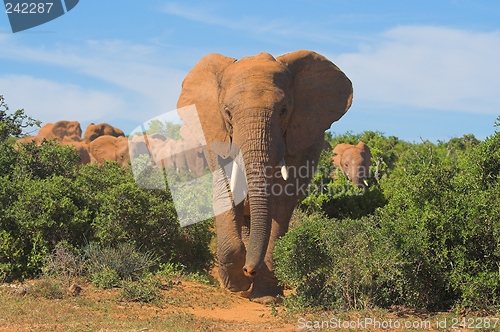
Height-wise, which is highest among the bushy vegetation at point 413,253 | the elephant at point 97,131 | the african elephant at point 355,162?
the elephant at point 97,131

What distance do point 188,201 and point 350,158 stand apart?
44.7 feet

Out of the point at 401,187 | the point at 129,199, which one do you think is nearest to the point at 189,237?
the point at 129,199

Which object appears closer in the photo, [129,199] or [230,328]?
[230,328]

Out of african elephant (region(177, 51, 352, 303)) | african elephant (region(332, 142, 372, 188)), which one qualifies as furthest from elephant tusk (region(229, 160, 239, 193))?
african elephant (region(332, 142, 372, 188))

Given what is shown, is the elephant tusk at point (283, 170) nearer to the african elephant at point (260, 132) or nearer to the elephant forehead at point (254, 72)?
the african elephant at point (260, 132)

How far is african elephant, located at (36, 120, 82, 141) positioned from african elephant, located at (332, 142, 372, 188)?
21659mm

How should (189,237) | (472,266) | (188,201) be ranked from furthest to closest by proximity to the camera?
(188,201) → (189,237) → (472,266)

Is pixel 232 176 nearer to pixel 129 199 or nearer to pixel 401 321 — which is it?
pixel 129 199

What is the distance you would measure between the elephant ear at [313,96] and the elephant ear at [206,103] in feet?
2.70

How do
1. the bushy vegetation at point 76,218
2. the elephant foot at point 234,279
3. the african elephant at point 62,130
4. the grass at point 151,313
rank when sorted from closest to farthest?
1. the grass at point 151,313
2. the elephant foot at point 234,279
3. the bushy vegetation at point 76,218
4. the african elephant at point 62,130

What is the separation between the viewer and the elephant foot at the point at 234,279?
966 centimetres

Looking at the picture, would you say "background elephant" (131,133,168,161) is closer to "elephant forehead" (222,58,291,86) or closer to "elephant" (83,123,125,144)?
"elephant" (83,123,125,144)

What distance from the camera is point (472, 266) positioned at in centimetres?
773

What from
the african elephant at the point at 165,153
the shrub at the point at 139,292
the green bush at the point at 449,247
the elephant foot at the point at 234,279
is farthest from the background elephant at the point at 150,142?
the green bush at the point at 449,247
